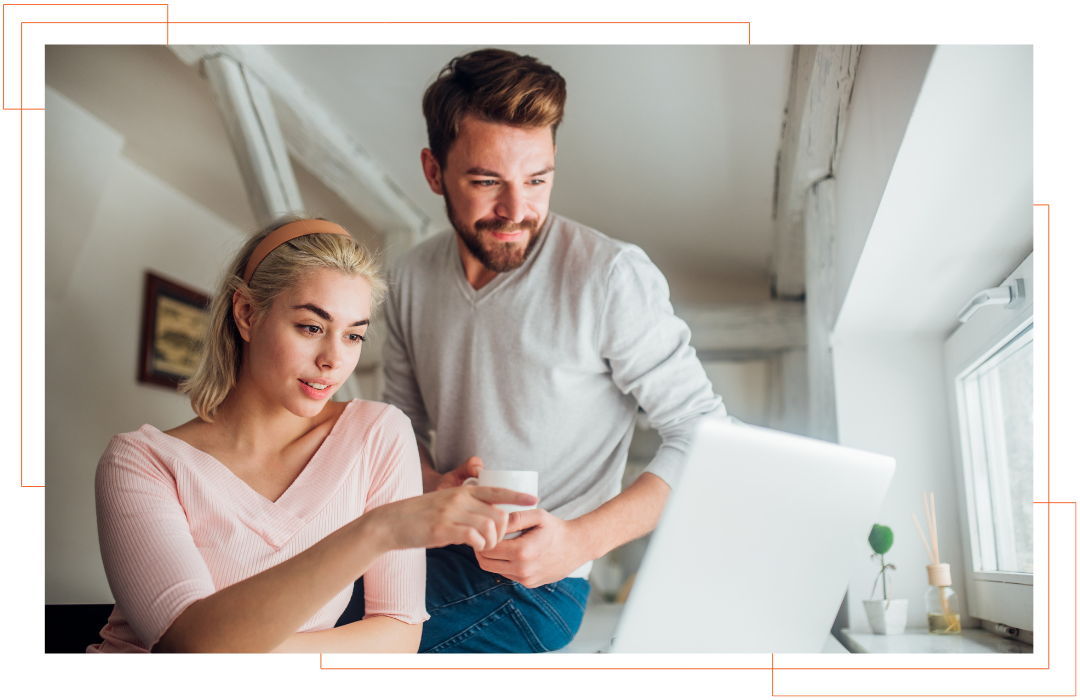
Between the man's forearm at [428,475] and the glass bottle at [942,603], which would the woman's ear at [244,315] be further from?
the glass bottle at [942,603]

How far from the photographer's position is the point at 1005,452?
1435 millimetres

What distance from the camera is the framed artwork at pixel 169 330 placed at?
8.35ft

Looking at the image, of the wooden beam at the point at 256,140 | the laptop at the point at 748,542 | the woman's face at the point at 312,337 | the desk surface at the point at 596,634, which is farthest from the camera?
the wooden beam at the point at 256,140

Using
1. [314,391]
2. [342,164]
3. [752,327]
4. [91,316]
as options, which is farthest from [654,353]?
[91,316]

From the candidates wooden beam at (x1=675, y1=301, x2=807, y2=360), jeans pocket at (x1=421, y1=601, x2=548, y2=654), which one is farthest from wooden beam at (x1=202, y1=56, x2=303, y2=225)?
wooden beam at (x1=675, y1=301, x2=807, y2=360)

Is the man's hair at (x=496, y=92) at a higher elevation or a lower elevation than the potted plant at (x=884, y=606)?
higher

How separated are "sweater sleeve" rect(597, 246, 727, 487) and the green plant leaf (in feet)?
1.71

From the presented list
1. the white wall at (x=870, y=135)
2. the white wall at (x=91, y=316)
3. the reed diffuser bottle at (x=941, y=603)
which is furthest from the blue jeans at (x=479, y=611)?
the white wall at (x=91, y=316)

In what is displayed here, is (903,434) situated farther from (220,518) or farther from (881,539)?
(220,518)

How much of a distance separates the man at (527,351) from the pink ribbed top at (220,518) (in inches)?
8.2

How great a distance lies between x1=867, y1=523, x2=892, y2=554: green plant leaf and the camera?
1.61 metres

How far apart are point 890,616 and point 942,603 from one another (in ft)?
0.39
